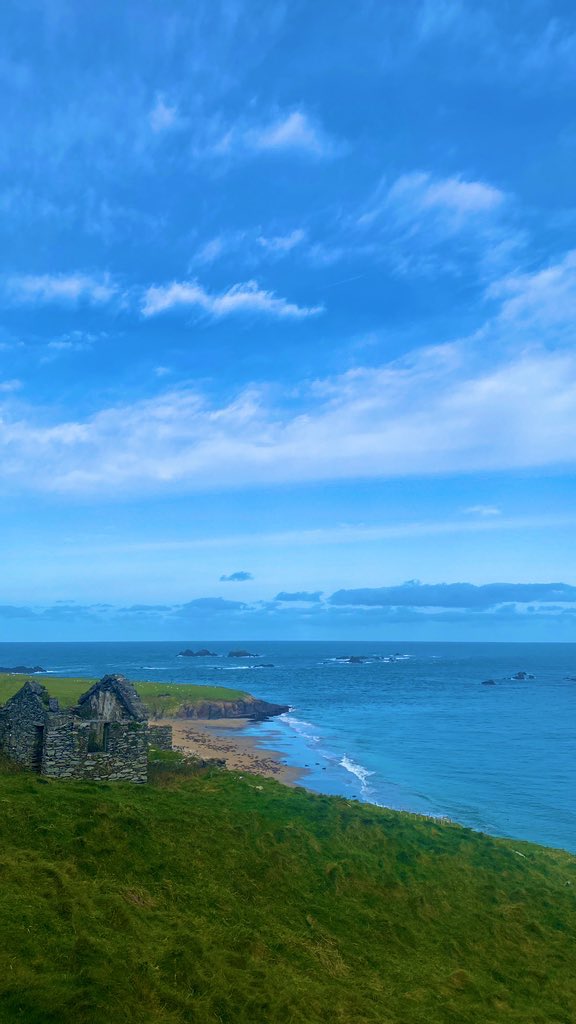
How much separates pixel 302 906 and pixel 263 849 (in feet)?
8.27

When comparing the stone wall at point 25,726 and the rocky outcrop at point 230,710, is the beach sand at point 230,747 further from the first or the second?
the stone wall at point 25,726

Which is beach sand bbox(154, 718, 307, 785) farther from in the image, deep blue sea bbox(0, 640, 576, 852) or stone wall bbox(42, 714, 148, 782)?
stone wall bbox(42, 714, 148, 782)

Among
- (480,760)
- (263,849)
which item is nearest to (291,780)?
(480,760)

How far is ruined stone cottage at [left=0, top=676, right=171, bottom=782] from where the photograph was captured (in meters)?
24.4

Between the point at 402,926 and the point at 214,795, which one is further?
the point at 214,795

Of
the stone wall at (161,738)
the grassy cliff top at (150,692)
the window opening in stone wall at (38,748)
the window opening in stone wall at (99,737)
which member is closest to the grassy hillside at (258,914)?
the window opening in stone wall at (38,748)

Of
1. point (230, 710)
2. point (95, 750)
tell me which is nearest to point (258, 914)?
point (95, 750)

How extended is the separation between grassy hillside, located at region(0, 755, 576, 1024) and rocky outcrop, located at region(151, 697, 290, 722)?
211 feet

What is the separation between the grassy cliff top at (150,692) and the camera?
65.8m

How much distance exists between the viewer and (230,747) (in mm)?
63125

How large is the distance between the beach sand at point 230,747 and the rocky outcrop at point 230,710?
69.2 inches

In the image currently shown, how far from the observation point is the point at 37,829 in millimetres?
16891

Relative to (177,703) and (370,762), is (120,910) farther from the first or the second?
(177,703)

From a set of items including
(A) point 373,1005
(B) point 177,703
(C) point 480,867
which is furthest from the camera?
(B) point 177,703
